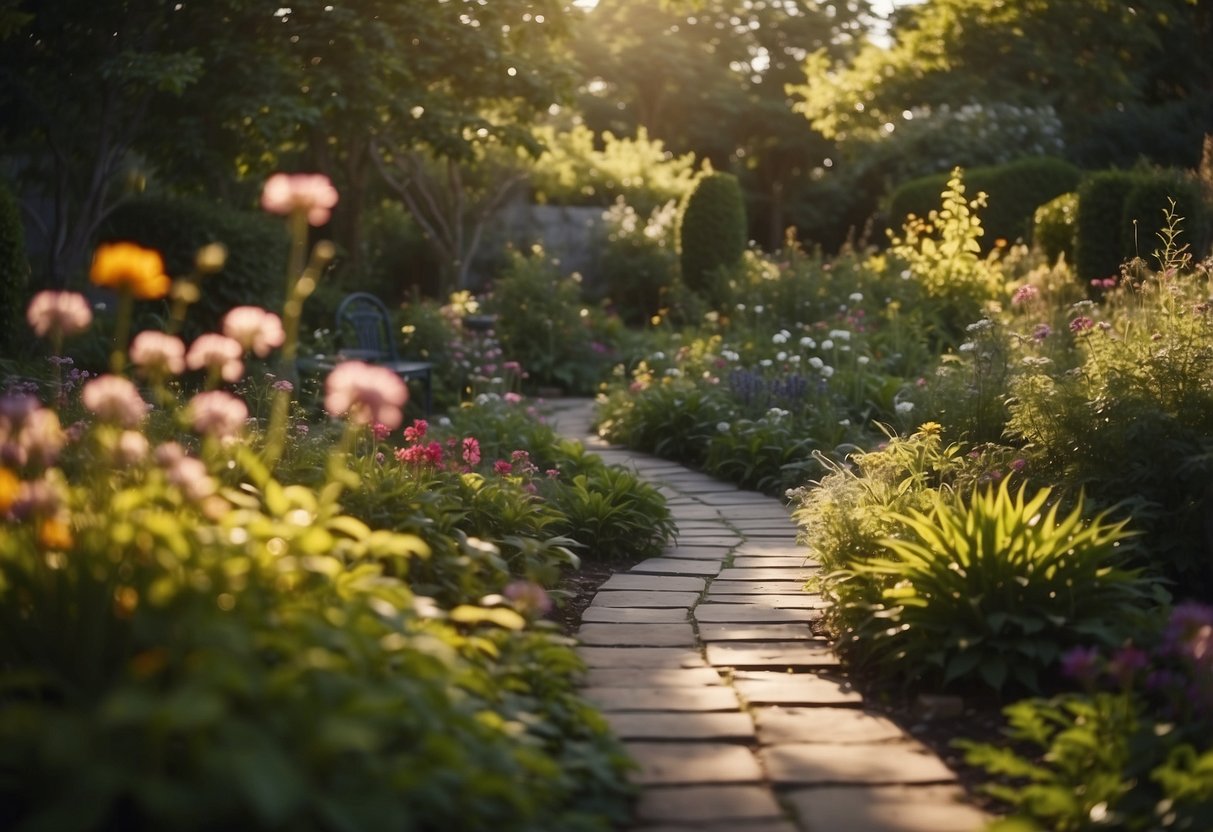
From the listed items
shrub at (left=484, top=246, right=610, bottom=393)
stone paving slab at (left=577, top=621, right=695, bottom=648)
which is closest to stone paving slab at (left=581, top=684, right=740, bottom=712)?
stone paving slab at (left=577, top=621, right=695, bottom=648)

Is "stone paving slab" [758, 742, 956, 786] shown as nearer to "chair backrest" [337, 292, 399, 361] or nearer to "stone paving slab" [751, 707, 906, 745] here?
"stone paving slab" [751, 707, 906, 745]

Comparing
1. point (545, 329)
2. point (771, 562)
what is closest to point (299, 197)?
point (771, 562)

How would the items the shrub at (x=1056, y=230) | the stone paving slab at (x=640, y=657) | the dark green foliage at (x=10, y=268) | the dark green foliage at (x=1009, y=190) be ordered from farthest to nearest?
the dark green foliage at (x=1009, y=190)
the shrub at (x=1056, y=230)
the dark green foliage at (x=10, y=268)
the stone paving slab at (x=640, y=657)

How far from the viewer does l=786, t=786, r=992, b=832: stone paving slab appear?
2.73 metres

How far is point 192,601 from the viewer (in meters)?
2.34

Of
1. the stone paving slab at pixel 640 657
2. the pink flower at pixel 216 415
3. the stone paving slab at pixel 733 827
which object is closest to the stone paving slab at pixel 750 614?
the stone paving slab at pixel 640 657

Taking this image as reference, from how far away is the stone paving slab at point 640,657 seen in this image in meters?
3.91

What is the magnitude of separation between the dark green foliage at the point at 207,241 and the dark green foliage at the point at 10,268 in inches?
75.2

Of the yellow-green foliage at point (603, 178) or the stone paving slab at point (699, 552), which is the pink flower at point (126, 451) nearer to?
the stone paving slab at point (699, 552)

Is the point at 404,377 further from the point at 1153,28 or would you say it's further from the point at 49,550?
the point at 1153,28

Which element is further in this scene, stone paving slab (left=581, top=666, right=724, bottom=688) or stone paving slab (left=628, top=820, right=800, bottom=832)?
stone paving slab (left=581, top=666, right=724, bottom=688)

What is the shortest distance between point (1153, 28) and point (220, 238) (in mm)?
21384

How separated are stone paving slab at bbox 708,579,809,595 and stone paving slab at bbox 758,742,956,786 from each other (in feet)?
5.21

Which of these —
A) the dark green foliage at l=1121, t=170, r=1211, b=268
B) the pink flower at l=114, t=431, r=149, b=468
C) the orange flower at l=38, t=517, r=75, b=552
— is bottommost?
the dark green foliage at l=1121, t=170, r=1211, b=268
